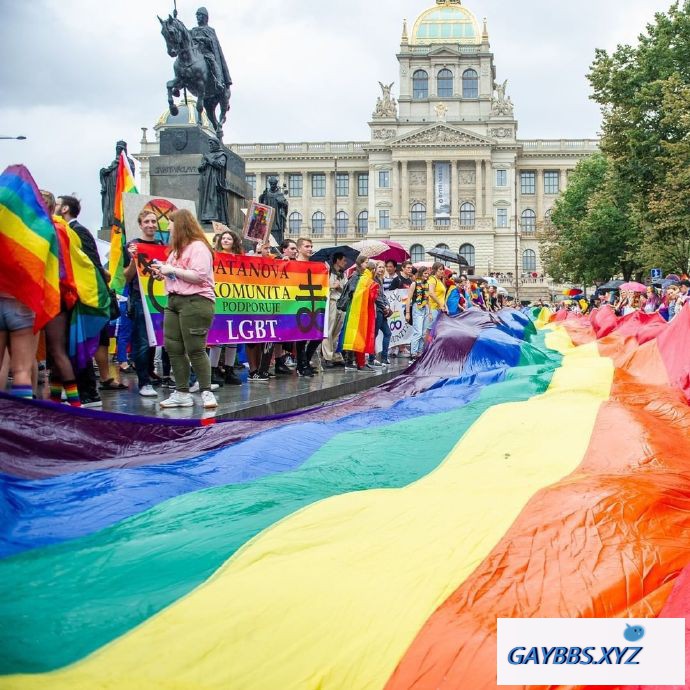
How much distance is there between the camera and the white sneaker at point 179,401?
6.28 m

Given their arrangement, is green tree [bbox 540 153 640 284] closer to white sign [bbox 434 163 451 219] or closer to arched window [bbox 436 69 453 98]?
white sign [bbox 434 163 451 219]

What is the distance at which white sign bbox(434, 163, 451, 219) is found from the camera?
75.5 m

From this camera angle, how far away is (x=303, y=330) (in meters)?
9.59

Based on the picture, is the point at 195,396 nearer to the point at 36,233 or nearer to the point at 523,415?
the point at 36,233

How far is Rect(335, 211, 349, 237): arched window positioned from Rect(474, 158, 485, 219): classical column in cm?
1269

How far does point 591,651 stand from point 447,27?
86.9 metres

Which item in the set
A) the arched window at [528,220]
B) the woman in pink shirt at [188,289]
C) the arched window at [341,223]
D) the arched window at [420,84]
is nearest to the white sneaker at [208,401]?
the woman in pink shirt at [188,289]

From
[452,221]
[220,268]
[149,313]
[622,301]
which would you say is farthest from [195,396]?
[452,221]

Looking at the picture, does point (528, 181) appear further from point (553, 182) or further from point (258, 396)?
point (258, 396)

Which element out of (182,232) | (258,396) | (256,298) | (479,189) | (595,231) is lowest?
(258,396)

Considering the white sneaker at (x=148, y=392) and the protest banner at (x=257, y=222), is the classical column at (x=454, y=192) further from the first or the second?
the white sneaker at (x=148, y=392)

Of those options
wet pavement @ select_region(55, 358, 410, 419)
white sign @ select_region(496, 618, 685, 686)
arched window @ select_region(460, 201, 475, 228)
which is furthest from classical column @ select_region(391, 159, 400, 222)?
white sign @ select_region(496, 618, 685, 686)

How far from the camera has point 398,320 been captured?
44.7ft

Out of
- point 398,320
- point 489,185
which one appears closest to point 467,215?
point 489,185
